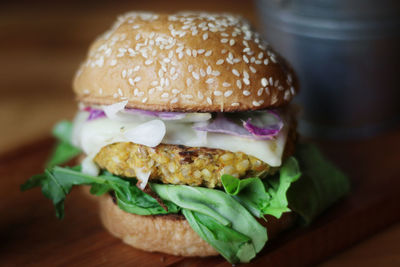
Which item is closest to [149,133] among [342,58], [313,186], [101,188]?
[101,188]

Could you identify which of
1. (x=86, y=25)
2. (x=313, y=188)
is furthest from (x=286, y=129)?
(x=86, y=25)

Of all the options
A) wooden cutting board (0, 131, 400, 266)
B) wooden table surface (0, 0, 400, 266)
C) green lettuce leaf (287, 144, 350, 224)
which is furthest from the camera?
wooden table surface (0, 0, 400, 266)

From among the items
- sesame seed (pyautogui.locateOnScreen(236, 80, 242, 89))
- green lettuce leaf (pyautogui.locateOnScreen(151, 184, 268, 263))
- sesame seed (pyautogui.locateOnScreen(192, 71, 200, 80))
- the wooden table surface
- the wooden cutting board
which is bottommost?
the wooden table surface

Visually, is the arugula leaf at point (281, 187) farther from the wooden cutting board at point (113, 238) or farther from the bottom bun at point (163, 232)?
the wooden cutting board at point (113, 238)

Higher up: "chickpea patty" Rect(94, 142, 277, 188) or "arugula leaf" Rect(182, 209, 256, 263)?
"chickpea patty" Rect(94, 142, 277, 188)

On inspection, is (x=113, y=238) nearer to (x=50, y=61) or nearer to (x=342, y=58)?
(x=342, y=58)

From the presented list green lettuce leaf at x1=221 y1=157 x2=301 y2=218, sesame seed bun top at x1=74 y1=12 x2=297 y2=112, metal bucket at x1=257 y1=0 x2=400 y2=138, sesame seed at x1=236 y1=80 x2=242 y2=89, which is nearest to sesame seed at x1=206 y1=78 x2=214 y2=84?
sesame seed bun top at x1=74 y1=12 x2=297 y2=112

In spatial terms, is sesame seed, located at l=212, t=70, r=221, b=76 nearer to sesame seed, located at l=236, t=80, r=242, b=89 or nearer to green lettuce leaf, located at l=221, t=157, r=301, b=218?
sesame seed, located at l=236, t=80, r=242, b=89
